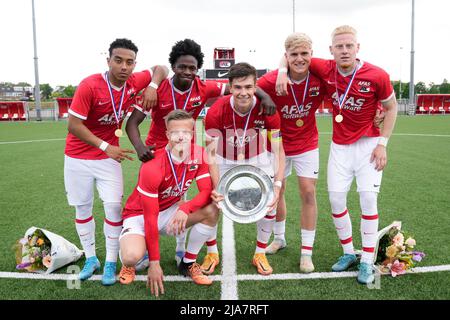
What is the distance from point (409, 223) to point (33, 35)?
1112 inches

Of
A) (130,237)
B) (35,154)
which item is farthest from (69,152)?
(35,154)

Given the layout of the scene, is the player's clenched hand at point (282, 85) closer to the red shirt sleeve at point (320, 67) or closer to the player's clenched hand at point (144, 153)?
the red shirt sleeve at point (320, 67)

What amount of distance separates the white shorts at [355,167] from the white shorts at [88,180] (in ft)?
6.71

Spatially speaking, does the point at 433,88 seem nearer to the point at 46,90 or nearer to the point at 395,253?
the point at 395,253

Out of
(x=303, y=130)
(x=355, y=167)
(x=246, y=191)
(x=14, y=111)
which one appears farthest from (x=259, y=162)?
(x=14, y=111)

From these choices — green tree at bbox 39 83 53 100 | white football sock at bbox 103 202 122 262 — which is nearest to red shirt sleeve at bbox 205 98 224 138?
white football sock at bbox 103 202 122 262

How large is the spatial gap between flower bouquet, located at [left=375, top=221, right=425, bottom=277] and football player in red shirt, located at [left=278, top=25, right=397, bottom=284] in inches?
7.0

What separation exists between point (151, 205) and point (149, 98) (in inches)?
38.7

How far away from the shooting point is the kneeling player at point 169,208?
129 inches

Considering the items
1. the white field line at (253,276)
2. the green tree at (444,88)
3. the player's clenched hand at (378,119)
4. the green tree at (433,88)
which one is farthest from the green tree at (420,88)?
the white field line at (253,276)

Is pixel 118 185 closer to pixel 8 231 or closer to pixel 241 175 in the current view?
pixel 241 175

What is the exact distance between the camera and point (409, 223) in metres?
4.97

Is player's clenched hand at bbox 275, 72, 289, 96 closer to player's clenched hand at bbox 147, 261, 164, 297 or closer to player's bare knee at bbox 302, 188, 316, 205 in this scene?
player's bare knee at bbox 302, 188, 316, 205

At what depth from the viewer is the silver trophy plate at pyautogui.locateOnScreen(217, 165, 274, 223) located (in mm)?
3543
